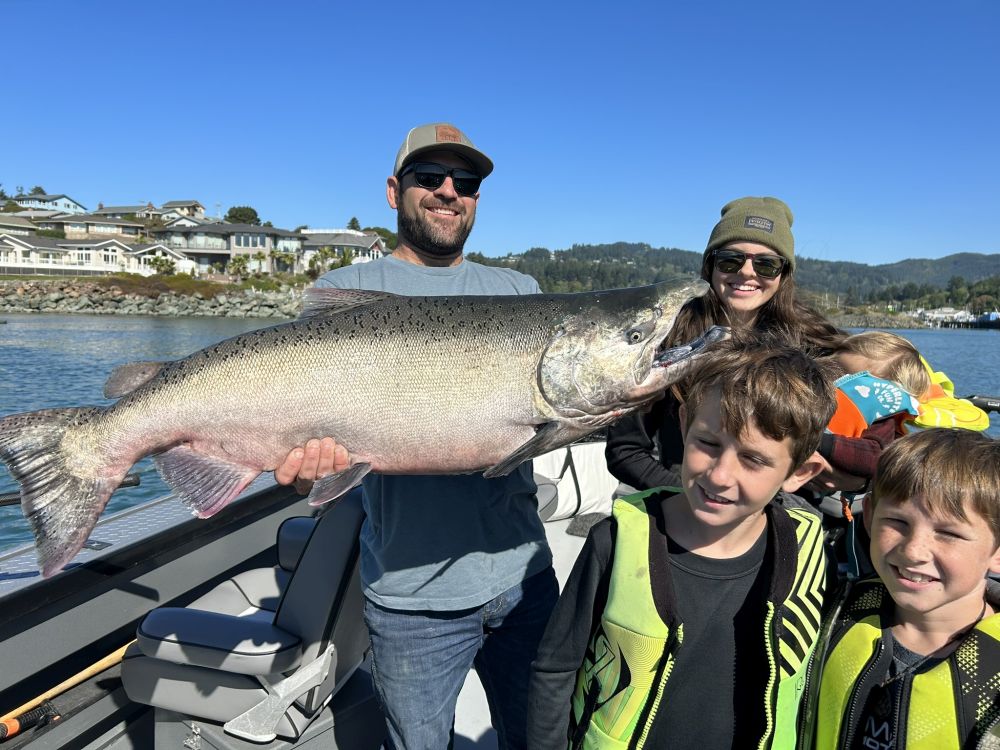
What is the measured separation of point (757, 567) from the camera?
7.09 feet

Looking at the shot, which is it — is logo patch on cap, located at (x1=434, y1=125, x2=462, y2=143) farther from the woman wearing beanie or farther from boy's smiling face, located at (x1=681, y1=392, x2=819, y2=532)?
boy's smiling face, located at (x1=681, y1=392, x2=819, y2=532)

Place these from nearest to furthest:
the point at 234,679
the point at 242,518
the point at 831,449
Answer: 1. the point at 831,449
2. the point at 234,679
3. the point at 242,518

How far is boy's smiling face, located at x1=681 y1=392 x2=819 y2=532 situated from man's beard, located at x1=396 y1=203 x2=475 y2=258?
58.5 inches

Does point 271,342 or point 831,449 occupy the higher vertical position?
point 271,342

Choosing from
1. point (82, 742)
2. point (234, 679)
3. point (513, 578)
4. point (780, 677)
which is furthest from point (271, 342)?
point (82, 742)

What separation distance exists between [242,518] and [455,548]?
10.3 feet

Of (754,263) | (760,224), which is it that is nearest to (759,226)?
(760,224)

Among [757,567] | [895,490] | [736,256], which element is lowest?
[757,567]

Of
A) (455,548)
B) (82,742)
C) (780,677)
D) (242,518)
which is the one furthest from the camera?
(242,518)

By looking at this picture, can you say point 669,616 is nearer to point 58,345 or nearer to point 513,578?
point 513,578

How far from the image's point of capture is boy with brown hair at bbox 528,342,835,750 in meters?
2.03

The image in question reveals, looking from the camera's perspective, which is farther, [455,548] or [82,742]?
[82,742]

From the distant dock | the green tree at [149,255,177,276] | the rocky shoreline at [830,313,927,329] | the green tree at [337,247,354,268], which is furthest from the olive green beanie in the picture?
the distant dock

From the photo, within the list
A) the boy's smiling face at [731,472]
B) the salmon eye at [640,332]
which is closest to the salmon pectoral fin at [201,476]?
the salmon eye at [640,332]
